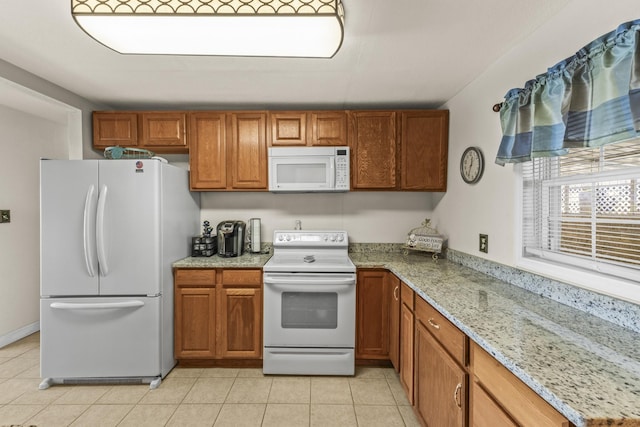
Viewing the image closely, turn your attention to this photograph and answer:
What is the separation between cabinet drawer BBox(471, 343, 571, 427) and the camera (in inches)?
31.3

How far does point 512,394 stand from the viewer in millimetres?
932

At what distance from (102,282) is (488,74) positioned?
326cm

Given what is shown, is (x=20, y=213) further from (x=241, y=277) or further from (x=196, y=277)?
(x=241, y=277)

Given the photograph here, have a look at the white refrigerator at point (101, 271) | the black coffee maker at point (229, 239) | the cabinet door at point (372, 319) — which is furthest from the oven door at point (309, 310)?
the white refrigerator at point (101, 271)

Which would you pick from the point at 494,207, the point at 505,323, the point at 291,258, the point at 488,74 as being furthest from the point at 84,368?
the point at 488,74

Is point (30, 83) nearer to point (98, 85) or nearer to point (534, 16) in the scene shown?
point (98, 85)

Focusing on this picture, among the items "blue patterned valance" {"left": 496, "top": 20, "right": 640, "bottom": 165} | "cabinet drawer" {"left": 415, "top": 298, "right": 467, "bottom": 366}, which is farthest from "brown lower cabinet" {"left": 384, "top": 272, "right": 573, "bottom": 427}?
"blue patterned valance" {"left": 496, "top": 20, "right": 640, "bottom": 165}

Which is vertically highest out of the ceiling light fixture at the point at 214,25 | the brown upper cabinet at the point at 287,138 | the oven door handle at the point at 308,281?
the ceiling light fixture at the point at 214,25

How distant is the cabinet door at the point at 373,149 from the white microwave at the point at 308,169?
14cm

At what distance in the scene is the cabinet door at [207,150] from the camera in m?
2.71

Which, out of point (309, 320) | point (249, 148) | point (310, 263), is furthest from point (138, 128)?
point (309, 320)

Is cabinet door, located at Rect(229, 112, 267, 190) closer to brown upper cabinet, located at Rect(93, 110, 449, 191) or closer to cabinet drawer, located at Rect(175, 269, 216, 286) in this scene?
brown upper cabinet, located at Rect(93, 110, 449, 191)

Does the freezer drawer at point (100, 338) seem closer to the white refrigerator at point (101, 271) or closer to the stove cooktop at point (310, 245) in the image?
the white refrigerator at point (101, 271)

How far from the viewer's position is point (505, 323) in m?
1.18
